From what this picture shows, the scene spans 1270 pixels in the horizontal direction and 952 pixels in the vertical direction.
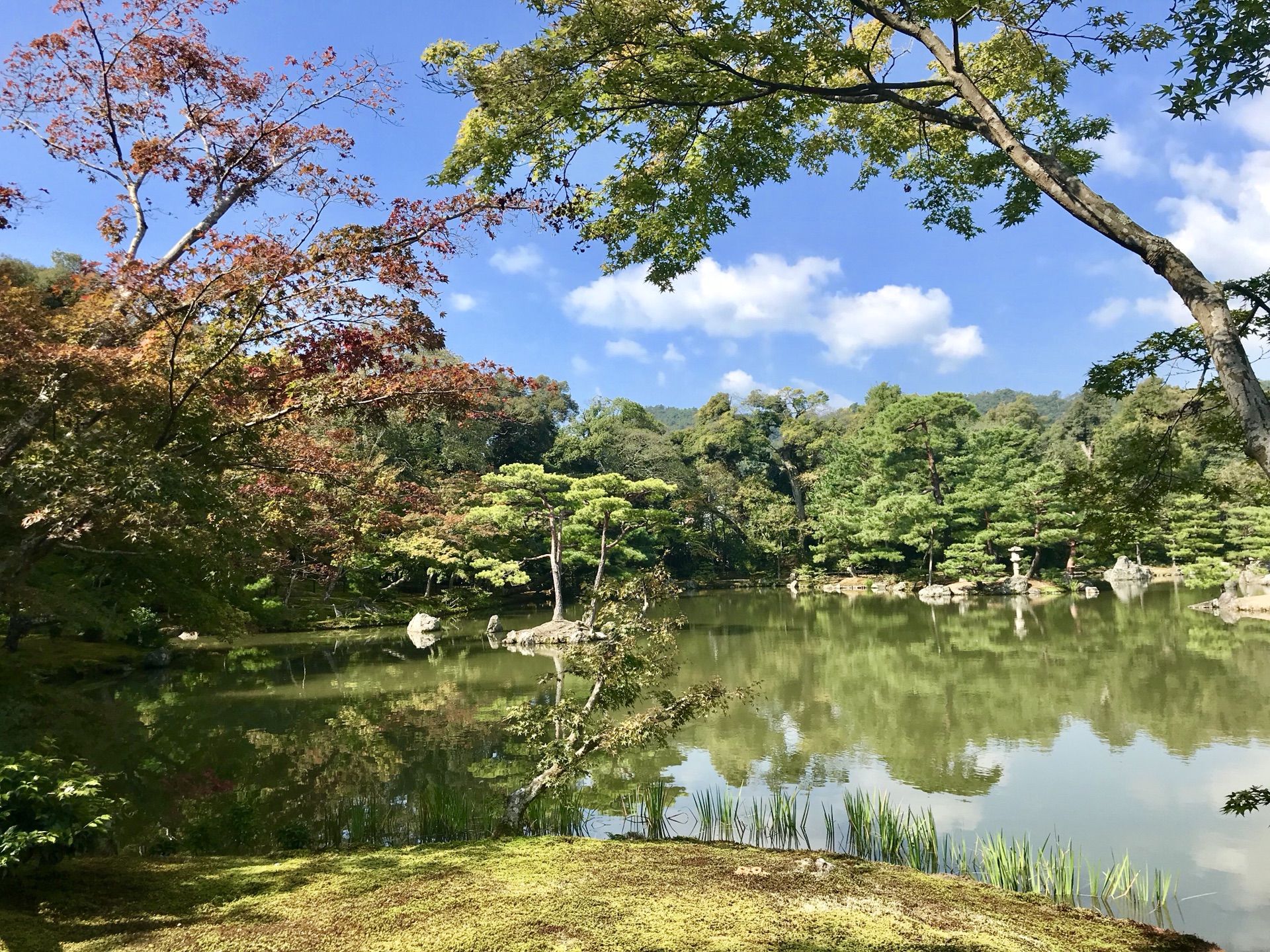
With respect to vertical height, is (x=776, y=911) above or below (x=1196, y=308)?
below

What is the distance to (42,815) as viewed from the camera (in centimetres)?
257

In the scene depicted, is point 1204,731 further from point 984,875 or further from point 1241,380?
point 1241,380

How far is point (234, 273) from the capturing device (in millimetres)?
3947

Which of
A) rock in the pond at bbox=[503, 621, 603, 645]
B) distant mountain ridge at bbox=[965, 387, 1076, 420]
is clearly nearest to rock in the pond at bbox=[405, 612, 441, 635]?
rock in the pond at bbox=[503, 621, 603, 645]

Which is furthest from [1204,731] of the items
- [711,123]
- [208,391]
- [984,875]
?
[208,391]

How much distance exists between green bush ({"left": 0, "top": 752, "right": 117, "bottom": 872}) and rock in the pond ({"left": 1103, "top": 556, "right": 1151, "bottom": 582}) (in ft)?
87.5

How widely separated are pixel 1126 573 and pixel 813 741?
21550 mm

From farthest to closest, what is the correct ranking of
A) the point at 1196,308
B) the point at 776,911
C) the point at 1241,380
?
the point at 776,911 → the point at 1196,308 → the point at 1241,380

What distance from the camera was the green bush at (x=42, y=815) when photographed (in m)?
2.44

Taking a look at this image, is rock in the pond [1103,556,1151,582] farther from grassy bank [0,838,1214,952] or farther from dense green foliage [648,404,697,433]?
dense green foliage [648,404,697,433]

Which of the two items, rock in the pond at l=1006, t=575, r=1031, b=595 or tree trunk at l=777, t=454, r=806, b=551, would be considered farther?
tree trunk at l=777, t=454, r=806, b=551

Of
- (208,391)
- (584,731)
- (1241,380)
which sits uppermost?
(208,391)

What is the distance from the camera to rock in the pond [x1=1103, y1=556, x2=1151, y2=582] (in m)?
23.0

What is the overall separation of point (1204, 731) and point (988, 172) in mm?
6151
